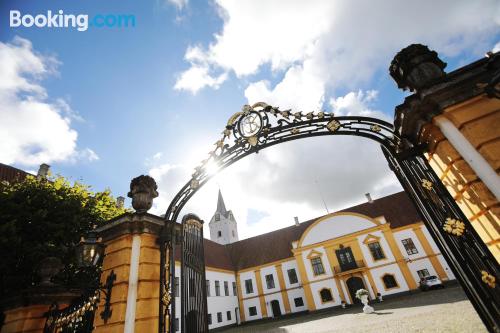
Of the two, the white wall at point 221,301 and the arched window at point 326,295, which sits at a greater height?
the white wall at point 221,301

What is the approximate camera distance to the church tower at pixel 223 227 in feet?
178

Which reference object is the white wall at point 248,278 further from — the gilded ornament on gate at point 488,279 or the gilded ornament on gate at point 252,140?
the gilded ornament on gate at point 488,279

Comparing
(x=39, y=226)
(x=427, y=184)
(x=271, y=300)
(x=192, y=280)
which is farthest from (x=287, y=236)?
(x=427, y=184)

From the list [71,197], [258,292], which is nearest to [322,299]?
[258,292]

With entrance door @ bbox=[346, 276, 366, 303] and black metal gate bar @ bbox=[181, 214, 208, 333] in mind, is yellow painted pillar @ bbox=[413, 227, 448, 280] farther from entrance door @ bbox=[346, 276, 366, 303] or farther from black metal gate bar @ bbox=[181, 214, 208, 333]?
black metal gate bar @ bbox=[181, 214, 208, 333]

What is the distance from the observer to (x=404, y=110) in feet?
10.9

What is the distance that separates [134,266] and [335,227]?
87.2 feet

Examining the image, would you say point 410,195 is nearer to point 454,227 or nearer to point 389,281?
point 454,227

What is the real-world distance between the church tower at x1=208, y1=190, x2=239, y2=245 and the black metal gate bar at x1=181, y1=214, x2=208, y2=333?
50.5 meters

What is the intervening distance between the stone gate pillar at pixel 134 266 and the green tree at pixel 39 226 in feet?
16.5

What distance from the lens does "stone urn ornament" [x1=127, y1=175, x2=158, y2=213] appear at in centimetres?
483

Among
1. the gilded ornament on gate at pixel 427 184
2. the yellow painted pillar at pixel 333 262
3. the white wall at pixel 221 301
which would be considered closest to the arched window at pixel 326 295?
the yellow painted pillar at pixel 333 262

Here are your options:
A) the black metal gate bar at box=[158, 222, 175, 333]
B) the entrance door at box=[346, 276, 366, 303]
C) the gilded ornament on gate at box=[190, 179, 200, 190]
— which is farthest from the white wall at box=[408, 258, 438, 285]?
the black metal gate bar at box=[158, 222, 175, 333]

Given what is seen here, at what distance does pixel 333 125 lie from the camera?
4.61 metres
